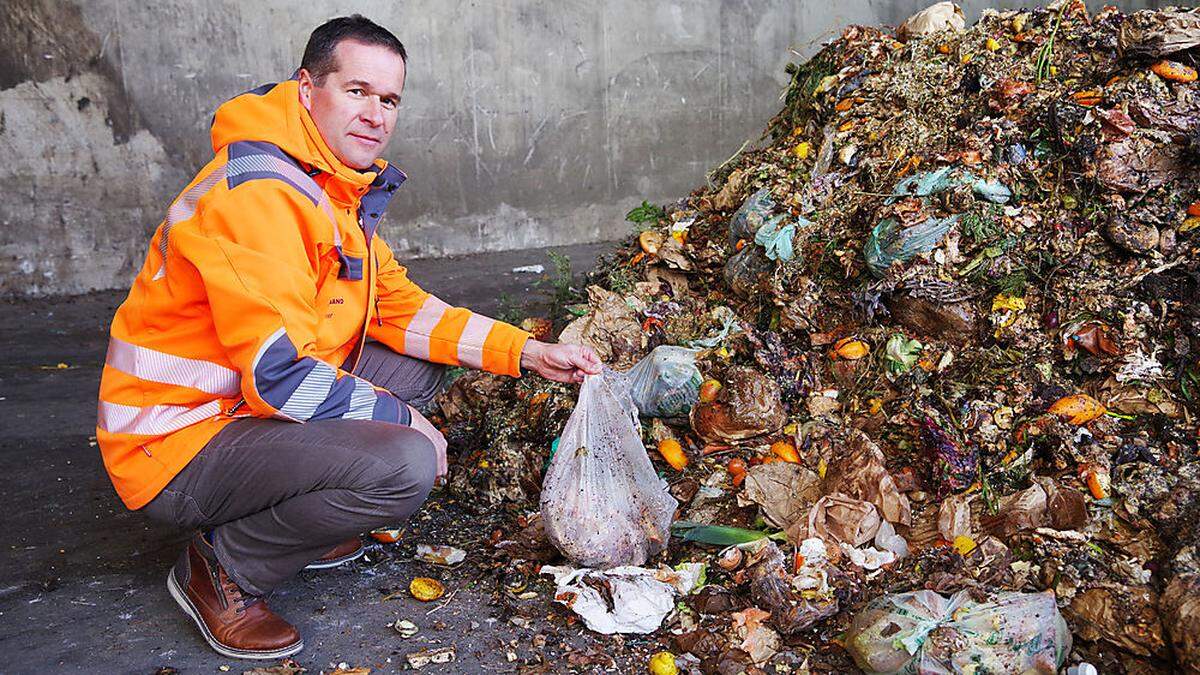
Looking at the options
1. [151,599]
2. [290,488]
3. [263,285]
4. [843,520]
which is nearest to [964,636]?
[843,520]

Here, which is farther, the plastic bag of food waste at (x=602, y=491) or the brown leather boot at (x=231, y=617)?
the plastic bag of food waste at (x=602, y=491)

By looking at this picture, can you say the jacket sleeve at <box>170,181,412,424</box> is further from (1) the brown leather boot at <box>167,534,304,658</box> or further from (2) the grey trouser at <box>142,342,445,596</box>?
(1) the brown leather boot at <box>167,534,304,658</box>

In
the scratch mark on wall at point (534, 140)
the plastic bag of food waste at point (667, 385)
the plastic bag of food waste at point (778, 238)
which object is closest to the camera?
the plastic bag of food waste at point (667, 385)

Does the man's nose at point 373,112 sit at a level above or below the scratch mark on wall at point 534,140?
below

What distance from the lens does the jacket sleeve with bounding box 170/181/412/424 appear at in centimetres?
203

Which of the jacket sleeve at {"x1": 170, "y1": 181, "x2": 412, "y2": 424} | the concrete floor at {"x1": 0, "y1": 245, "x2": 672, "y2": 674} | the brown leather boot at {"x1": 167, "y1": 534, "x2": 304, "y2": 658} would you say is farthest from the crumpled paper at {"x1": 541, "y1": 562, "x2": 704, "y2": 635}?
the jacket sleeve at {"x1": 170, "y1": 181, "x2": 412, "y2": 424}

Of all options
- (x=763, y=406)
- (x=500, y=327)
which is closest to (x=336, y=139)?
(x=500, y=327)

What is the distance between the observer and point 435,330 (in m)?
2.78

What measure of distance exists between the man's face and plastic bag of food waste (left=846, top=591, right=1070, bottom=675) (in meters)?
1.60

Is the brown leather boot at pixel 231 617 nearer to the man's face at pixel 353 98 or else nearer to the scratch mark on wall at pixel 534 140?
the man's face at pixel 353 98

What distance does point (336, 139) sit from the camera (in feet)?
7.47

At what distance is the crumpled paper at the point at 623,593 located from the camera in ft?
7.88

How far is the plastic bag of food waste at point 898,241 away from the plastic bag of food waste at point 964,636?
1.24m

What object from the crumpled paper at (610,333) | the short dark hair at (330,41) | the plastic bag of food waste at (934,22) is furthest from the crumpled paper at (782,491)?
the plastic bag of food waste at (934,22)
